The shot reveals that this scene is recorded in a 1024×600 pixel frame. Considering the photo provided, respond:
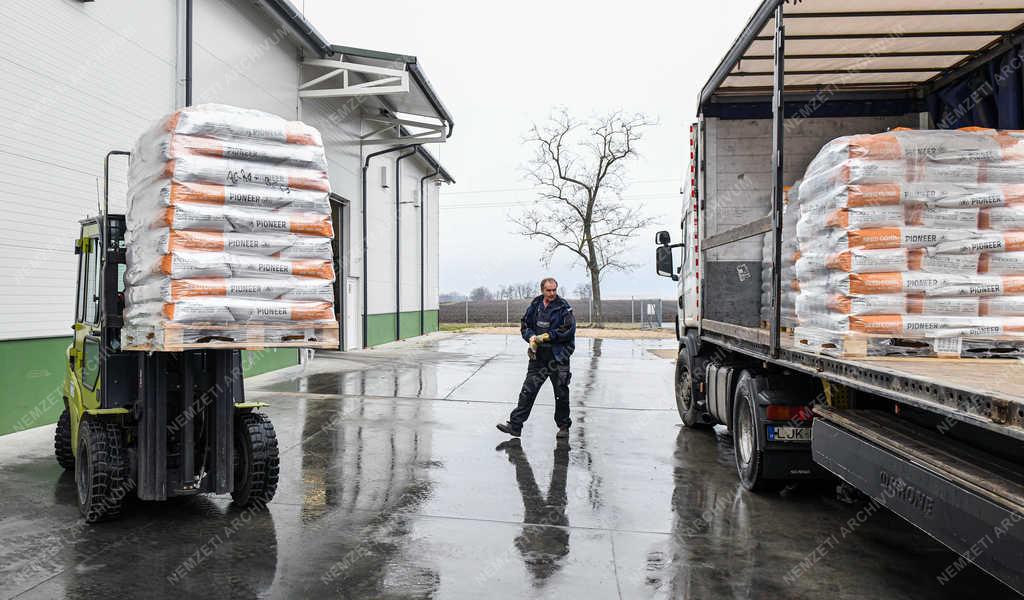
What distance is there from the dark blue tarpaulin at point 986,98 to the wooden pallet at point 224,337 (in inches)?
233

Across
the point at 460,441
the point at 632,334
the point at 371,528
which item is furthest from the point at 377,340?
the point at 371,528

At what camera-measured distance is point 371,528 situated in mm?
5172

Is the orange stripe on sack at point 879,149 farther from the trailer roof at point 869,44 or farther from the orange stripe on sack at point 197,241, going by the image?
the orange stripe on sack at point 197,241

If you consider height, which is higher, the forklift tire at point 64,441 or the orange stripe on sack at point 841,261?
the orange stripe on sack at point 841,261

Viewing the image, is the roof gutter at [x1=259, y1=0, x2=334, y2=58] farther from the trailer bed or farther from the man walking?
the trailer bed

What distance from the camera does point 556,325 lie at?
27.7 ft

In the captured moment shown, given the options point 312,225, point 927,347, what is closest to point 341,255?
point 312,225

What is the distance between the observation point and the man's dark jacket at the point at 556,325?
8.42 meters

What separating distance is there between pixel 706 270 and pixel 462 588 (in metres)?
5.35

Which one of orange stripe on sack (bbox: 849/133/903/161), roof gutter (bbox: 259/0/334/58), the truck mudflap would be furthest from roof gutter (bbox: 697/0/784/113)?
roof gutter (bbox: 259/0/334/58)

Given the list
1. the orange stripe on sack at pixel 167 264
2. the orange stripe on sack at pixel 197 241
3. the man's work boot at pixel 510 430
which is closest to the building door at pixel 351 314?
the man's work boot at pixel 510 430

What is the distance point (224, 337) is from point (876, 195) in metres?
4.33

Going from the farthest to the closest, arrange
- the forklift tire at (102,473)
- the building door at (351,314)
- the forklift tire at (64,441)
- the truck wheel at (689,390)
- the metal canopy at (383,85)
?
the building door at (351,314) → the metal canopy at (383,85) → the truck wheel at (689,390) → the forklift tire at (64,441) → the forklift tire at (102,473)

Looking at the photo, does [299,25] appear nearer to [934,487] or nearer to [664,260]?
[664,260]
